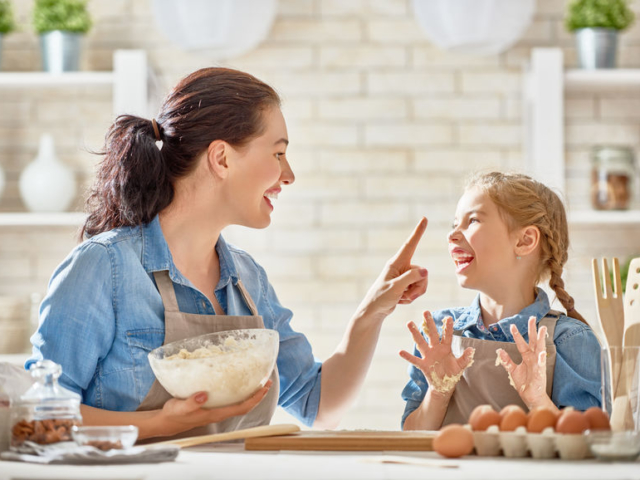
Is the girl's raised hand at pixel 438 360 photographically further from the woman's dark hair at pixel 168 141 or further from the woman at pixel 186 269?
the woman's dark hair at pixel 168 141

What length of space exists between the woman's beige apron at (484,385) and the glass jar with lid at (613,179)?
5.24 ft

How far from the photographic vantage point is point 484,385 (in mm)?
1990

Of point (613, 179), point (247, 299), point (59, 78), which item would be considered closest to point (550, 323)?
point (247, 299)

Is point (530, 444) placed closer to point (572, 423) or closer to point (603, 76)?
point (572, 423)

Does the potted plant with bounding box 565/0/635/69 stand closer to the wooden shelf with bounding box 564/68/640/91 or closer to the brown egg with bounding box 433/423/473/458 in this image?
the wooden shelf with bounding box 564/68/640/91

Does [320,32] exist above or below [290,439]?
above

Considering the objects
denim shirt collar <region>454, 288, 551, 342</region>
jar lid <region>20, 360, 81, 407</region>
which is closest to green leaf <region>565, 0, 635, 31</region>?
denim shirt collar <region>454, 288, 551, 342</region>

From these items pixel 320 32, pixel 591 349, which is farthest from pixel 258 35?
pixel 591 349

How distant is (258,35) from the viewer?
339 cm

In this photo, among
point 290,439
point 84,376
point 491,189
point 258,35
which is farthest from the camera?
point 258,35

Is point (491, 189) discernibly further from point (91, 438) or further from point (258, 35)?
point (258, 35)

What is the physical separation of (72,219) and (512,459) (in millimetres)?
2496

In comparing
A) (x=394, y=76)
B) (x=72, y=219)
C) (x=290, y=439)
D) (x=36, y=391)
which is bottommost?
(x=290, y=439)

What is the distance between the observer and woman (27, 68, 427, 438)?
68.1 inches
